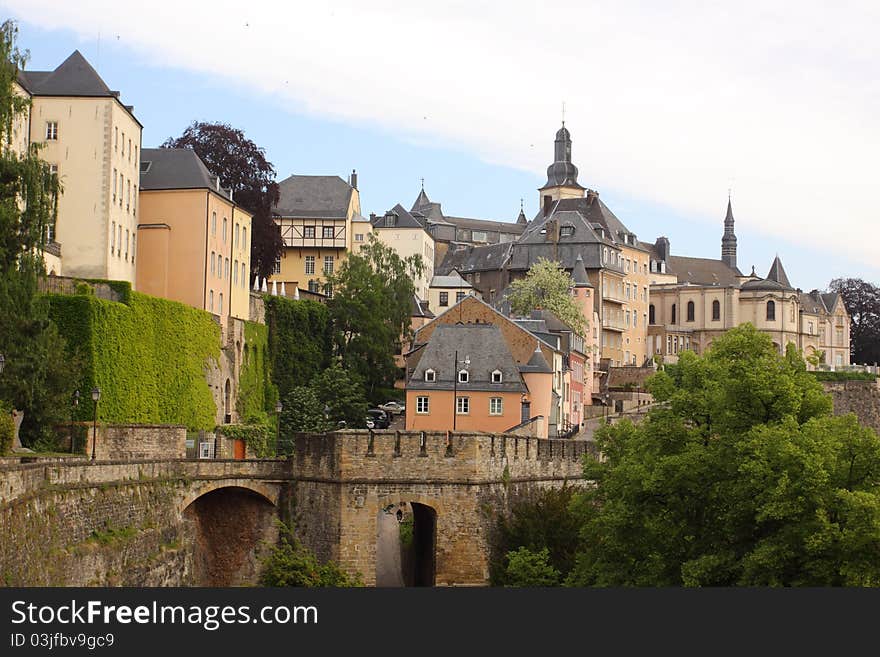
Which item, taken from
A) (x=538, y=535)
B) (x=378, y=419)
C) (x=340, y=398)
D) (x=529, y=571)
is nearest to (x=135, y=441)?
(x=538, y=535)

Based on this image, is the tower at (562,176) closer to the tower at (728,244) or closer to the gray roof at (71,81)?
the tower at (728,244)

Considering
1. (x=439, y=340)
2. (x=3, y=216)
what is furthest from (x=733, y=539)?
(x=439, y=340)

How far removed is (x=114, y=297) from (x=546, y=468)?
64.9 ft

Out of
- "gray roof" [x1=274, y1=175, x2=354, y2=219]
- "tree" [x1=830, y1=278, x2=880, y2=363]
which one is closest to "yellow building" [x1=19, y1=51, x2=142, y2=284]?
"gray roof" [x1=274, y1=175, x2=354, y2=219]

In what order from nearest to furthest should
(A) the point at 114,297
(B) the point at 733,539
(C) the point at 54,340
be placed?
(B) the point at 733,539 < (C) the point at 54,340 < (A) the point at 114,297

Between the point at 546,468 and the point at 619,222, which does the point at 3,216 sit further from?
the point at 619,222

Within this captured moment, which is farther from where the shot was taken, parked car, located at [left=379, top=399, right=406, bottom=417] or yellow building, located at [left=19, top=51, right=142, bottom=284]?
parked car, located at [left=379, top=399, right=406, bottom=417]

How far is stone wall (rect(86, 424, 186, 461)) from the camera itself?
5497 cm

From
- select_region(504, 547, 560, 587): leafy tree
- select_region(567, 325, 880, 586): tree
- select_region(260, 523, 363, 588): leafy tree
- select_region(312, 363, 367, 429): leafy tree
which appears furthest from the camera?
select_region(312, 363, 367, 429): leafy tree

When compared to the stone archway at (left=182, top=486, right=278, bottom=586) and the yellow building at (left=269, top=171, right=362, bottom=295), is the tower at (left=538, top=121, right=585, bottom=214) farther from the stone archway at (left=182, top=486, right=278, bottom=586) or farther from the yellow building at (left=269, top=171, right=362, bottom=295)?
the stone archway at (left=182, top=486, right=278, bottom=586)

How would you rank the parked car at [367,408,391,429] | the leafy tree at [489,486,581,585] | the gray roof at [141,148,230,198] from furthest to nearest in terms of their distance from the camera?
1. the parked car at [367,408,391,429]
2. the gray roof at [141,148,230,198]
3. the leafy tree at [489,486,581,585]

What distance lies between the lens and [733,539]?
124 feet

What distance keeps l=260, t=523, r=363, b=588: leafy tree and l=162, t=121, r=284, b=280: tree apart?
47.7 meters

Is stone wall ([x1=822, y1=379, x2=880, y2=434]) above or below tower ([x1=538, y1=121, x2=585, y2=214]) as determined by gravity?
below
